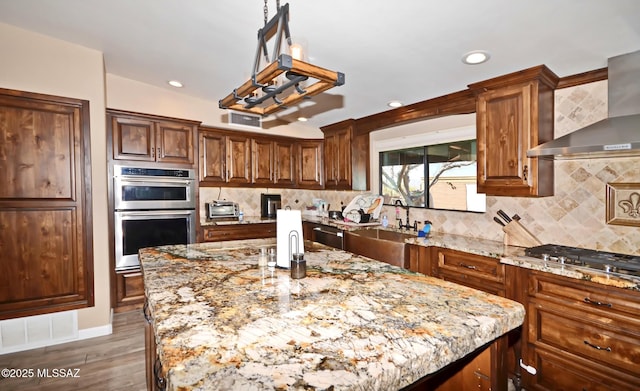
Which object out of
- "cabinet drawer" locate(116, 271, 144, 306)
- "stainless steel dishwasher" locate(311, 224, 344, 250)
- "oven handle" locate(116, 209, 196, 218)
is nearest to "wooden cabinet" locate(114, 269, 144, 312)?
"cabinet drawer" locate(116, 271, 144, 306)

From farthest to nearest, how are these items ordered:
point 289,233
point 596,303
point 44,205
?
1. point 44,205
2. point 596,303
3. point 289,233

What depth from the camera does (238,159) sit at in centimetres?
415

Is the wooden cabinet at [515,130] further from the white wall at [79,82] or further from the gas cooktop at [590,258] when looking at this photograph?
the white wall at [79,82]

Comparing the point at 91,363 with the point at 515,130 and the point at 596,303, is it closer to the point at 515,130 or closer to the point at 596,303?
the point at 596,303

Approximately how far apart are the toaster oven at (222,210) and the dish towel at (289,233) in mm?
2723

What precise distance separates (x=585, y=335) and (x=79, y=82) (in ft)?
14.3

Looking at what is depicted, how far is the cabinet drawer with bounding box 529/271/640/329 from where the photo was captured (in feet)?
5.30

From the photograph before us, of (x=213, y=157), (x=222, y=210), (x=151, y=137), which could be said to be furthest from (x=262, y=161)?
(x=151, y=137)

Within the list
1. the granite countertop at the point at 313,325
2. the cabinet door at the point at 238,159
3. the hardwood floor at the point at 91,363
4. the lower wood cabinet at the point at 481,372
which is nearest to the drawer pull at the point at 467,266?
the granite countertop at the point at 313,325

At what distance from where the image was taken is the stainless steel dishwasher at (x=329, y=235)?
141 inches

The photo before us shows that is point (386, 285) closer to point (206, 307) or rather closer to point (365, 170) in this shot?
point (206, 307)

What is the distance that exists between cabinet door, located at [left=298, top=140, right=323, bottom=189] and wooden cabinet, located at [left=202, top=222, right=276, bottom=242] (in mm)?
931

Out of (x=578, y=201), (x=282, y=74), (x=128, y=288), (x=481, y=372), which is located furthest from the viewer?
(x=128, y=288)

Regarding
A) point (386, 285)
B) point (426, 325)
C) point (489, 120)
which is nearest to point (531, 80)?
point (489, 120)
